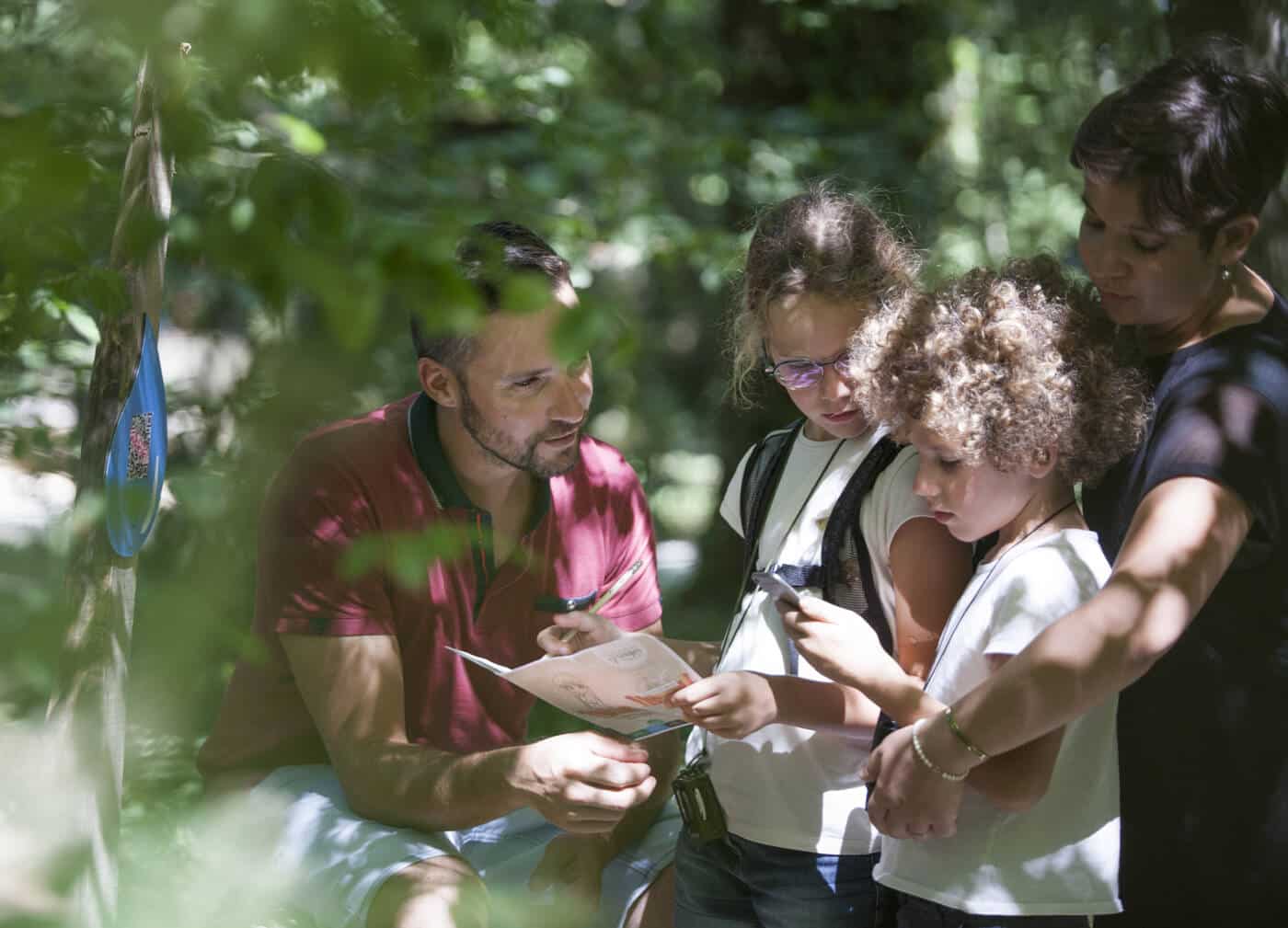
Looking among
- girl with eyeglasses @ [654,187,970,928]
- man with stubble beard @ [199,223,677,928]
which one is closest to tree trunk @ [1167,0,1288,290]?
girl with eyeglasses @ [654,187,970,928]

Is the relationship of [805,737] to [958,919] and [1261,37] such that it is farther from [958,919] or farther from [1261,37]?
[1261,37]

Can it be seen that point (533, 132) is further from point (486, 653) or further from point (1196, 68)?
point (1196, 68)

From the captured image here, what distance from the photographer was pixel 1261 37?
3.32m

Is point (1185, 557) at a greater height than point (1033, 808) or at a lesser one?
greater

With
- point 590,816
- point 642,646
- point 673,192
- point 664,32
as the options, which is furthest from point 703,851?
point 664,32

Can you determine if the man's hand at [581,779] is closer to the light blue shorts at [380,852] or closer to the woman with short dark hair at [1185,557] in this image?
the light blue shorts at [380,852]

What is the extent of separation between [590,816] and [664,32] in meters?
5.27

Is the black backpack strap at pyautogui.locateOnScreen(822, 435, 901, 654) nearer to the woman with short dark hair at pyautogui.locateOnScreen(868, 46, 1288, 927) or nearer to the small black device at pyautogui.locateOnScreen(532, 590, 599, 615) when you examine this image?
the woman with short dark hair at pyautogui.locateOnScreen(868, 46, 1288, 927)

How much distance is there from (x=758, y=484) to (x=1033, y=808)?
884 millimetres

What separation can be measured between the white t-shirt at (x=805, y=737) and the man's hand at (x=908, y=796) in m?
0.29

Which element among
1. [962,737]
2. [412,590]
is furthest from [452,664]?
[962,737]

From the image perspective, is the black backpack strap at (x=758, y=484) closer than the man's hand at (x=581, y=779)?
No

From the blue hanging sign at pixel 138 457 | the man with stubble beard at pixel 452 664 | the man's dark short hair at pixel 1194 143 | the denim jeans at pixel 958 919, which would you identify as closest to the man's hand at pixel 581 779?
the man with stubble beard at pixel 452 664

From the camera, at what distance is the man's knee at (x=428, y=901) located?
2.56 meters
